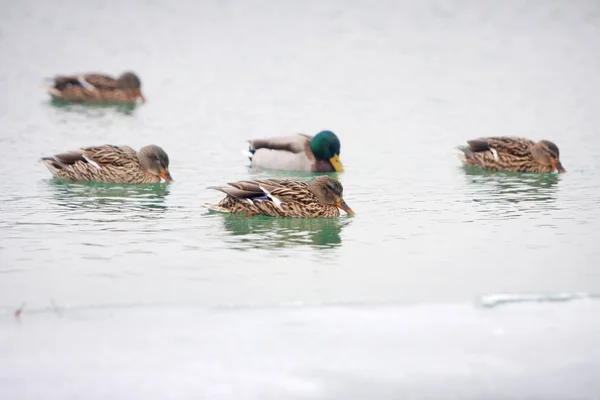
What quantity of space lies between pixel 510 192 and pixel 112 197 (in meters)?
3.98

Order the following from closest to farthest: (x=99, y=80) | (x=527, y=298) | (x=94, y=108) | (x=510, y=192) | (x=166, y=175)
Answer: (x=527, y=298), (x=510, y=192), (x=166, y=175), (x=94, y=108), (x=99, y=80)

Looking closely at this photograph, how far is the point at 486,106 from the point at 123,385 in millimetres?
11146

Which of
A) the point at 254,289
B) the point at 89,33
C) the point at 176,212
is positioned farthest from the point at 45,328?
the point at 89,33

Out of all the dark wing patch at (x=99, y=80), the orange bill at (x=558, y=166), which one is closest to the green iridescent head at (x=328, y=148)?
the orange bill at (x=558, y=166)

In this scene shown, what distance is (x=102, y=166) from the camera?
10.9m

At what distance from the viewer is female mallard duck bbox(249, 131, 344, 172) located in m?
11.7

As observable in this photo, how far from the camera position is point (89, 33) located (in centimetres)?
2152

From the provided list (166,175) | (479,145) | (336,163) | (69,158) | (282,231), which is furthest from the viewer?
(479,145)

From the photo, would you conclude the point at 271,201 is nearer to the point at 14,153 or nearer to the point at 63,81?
the point at 14,153

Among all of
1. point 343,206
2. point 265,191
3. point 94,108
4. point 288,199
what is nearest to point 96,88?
point 94,108

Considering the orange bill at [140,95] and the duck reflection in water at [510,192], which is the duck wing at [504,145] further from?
the orange bill at [140,95]

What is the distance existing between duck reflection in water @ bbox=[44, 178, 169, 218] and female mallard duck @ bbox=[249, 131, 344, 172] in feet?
5.62

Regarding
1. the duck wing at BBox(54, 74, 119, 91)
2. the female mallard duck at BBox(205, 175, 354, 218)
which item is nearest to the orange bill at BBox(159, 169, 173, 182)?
the female mallard duck at BBox(205, 175, 354, 218)

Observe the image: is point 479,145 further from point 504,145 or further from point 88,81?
point 88,81
